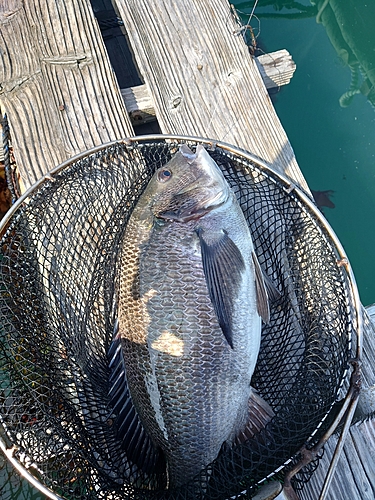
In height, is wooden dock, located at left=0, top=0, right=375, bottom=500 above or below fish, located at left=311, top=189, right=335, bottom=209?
above

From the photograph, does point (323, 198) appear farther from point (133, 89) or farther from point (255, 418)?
point (255, 418)

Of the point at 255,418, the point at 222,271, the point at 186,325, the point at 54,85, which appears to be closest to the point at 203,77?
the point at 54,85

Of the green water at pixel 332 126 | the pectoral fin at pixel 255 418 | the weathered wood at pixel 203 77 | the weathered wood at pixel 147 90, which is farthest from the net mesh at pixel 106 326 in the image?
the green water at pixel 332 126

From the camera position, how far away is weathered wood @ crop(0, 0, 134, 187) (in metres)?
2.71

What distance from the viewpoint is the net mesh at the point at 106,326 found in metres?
1.97

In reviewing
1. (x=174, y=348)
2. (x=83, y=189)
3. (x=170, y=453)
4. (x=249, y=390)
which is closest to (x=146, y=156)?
(x=83, y=189)

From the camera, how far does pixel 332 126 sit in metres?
3.96

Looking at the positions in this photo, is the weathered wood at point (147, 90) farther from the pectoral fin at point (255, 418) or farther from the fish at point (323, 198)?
the pectoral fin at point (255, 418)

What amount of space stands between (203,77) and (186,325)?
1.82m

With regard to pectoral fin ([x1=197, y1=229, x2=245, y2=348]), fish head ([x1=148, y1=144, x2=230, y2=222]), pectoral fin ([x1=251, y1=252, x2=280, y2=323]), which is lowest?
pectoral fin ([x1=251, y1=252, x2=280, y2=323])

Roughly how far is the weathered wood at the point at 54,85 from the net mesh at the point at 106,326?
1.29 ft

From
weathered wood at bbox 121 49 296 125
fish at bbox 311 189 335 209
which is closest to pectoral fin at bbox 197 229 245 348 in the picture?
weathered wood at bbox 121 49 296 125

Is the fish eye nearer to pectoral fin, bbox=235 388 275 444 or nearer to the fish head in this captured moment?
the fish head

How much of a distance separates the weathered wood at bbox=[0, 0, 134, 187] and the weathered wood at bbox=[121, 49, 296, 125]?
0.13m
